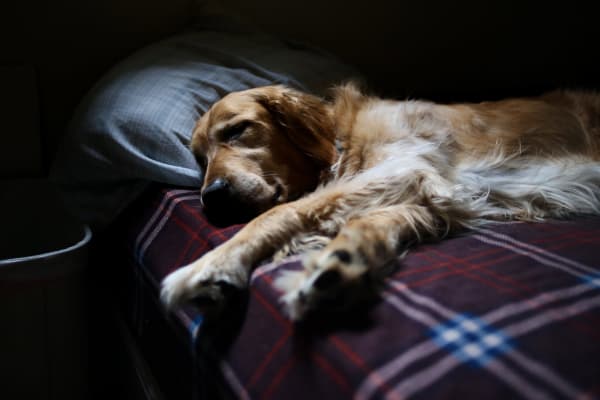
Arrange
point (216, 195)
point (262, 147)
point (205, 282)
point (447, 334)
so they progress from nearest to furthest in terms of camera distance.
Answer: point (447, 334) < point (205, 282) < point (216, 195) < point (262, 147)

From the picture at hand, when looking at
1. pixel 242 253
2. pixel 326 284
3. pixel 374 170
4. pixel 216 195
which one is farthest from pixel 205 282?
pixel 374 170

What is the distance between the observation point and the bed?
0.73 meters

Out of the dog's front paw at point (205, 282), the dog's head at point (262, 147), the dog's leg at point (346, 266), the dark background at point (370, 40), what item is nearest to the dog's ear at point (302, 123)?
the dog's head at point (262, 147)

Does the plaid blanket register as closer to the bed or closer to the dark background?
the bed

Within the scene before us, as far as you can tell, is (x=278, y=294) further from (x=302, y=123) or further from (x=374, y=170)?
(x=302, y=123)

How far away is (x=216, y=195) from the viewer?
4.62 feet

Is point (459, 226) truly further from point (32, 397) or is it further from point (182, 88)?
point (32, 397)

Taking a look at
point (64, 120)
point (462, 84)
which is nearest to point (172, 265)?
point (64, 120)

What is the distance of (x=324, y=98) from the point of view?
6.47ft

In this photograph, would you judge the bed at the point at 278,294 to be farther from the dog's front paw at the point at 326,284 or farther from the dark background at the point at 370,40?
the dark background at the point at 370,40

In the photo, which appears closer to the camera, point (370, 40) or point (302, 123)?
point (302, 123)

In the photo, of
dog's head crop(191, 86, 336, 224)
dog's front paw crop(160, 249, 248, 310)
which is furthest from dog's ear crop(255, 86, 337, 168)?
dog's front paw crop(160, 249, 248, 310)

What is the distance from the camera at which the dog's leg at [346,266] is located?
35.5 inches

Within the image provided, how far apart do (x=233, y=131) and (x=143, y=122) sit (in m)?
0.30
